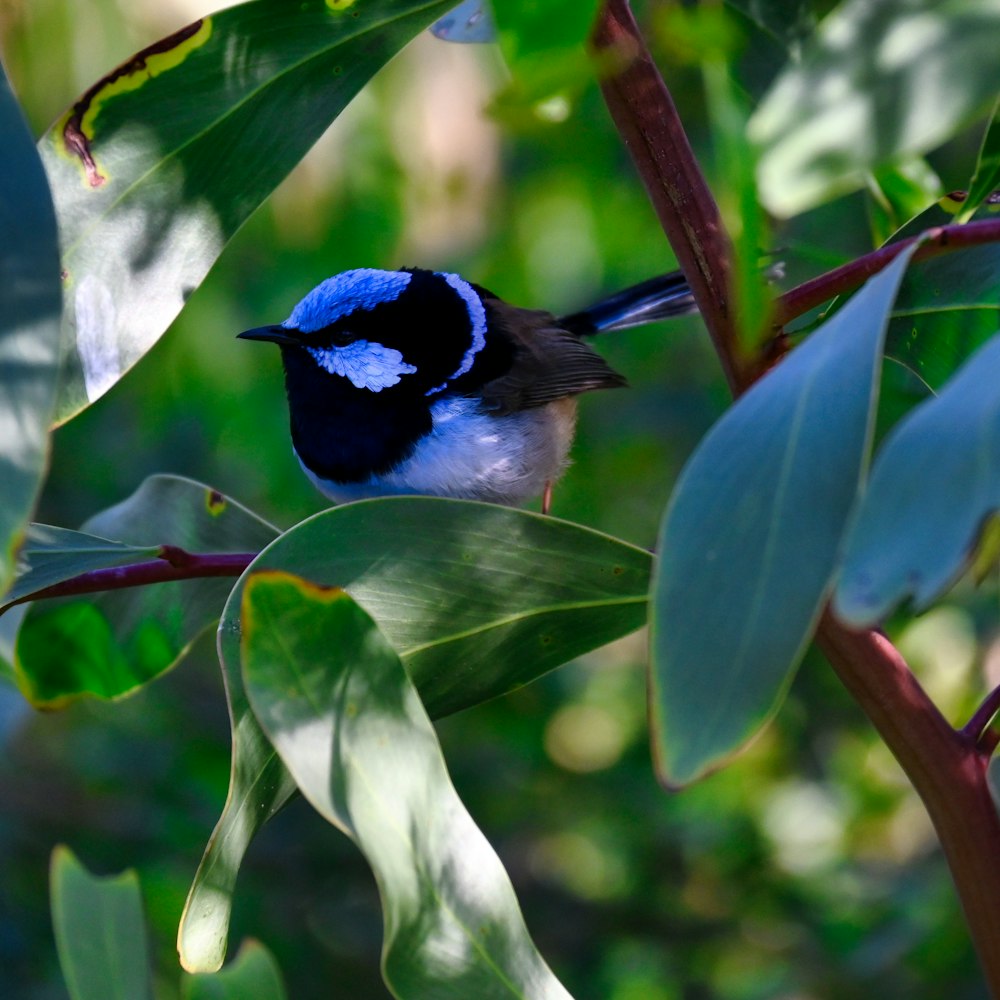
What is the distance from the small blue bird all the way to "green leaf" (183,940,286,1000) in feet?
4.01

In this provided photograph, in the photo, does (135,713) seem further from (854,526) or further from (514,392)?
(854,526)

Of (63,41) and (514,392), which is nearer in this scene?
(514,392)

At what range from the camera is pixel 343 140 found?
347 cm

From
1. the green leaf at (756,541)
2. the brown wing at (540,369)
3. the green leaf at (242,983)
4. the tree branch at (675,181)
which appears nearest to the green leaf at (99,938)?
the green leaf at (242,983)

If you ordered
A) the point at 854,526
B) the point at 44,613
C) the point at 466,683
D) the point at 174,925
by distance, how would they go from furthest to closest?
the point at 174,925 < the point at 44,613 < the point at 466,683 < the point at 854,526

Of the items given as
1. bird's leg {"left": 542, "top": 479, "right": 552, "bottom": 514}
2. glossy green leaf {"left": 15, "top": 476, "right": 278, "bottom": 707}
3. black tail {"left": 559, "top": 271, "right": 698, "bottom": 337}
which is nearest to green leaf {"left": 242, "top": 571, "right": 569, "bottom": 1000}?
glossy green leaf {"left": 15, "top": 476, "right": 278, "bottom": 707}

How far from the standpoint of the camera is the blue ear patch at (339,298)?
7.59ft

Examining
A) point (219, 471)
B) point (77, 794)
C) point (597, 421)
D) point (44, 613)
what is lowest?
point (77, 794)

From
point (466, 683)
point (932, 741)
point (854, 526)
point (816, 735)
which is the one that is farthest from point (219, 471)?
point (854, 526)

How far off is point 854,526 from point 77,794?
3.10 metres

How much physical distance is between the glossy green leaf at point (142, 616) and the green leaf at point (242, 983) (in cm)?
49

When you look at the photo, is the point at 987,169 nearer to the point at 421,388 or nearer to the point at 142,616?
the point at 142,616

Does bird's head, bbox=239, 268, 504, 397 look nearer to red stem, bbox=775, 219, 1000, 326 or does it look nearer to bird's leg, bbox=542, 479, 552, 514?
bird's leg, bbox=542, 479, 552, 514

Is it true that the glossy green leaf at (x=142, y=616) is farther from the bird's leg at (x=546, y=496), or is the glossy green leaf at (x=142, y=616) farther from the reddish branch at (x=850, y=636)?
the bird's leg at (x=546, y=496)
